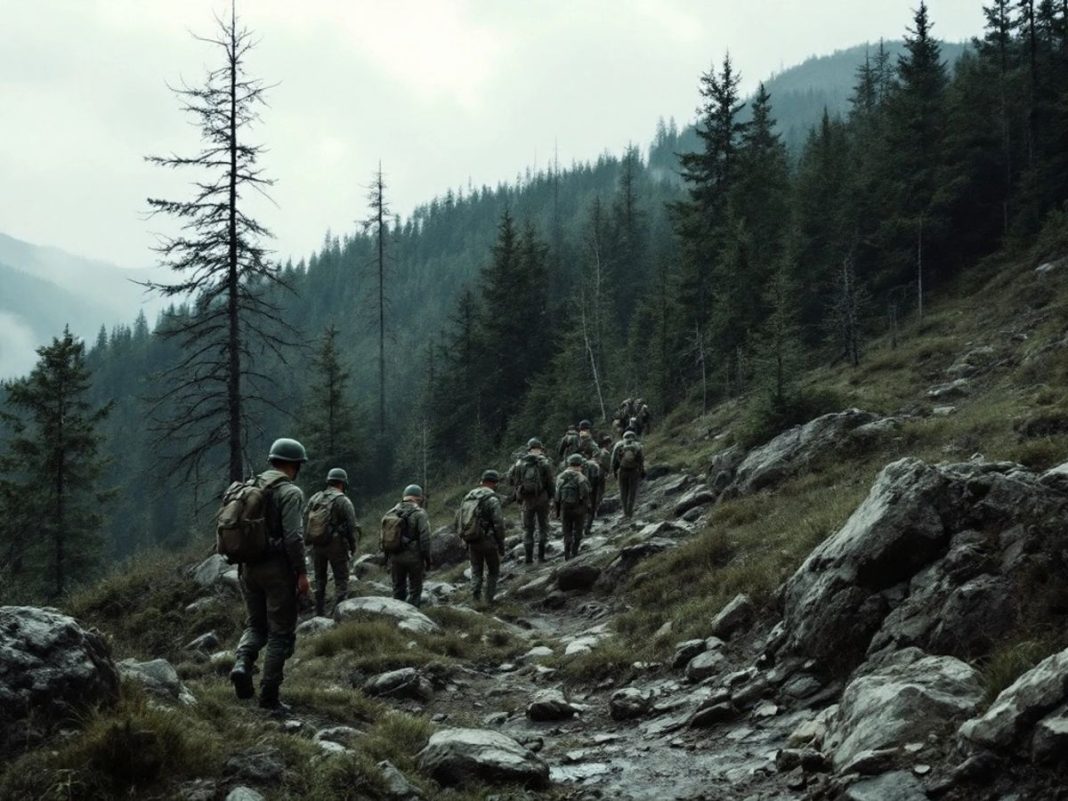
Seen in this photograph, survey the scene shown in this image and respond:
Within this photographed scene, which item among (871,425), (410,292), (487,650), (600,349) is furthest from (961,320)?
(410,292)

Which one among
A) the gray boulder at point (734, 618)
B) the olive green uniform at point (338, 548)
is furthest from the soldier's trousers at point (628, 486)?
the gray boulder at point (734, 618)

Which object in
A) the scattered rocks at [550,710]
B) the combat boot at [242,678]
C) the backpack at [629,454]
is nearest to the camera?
the combat boot at [242,678]

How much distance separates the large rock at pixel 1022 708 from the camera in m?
4.19

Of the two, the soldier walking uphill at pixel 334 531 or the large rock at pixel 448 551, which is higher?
the soldier walking uphill at pixel 334 531

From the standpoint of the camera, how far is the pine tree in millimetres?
29766

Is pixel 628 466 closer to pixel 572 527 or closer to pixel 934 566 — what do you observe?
pixel 572 527

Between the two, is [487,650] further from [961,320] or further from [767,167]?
[767,167]

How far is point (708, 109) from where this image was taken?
151 ft

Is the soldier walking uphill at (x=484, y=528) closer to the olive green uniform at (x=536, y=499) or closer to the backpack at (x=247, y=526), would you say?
the olive green uniform at (x=536, y=499)

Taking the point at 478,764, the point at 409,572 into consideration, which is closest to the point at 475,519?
the point at 409,572

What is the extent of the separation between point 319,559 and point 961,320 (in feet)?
87.7

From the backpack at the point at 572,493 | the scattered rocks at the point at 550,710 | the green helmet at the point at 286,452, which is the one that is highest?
the green helmet at the point at 286,452

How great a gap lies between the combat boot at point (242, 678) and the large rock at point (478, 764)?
2084 mm

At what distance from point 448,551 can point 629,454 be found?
6.46 meters
